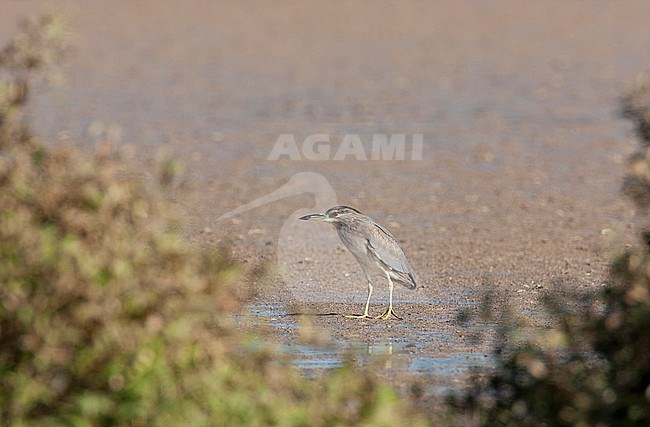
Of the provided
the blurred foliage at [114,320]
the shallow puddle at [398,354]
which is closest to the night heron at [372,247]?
the shallow puddle at [398,354]

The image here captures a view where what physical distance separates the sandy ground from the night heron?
20cm

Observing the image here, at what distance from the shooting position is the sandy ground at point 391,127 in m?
9.31

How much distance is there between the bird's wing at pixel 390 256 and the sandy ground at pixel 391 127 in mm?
175

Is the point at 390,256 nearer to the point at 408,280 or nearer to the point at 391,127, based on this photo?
the point at 408,280

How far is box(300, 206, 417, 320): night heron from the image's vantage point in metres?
8.61

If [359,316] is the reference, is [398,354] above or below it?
below

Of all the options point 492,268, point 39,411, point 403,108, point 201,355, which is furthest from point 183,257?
point 403,108

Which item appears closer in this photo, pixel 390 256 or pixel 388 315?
pixel 388 315

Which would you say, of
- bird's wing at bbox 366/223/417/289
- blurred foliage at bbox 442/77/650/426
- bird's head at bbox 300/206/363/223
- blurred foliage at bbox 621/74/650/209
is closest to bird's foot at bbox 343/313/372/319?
bird's wing at bbox 366/223/417/289

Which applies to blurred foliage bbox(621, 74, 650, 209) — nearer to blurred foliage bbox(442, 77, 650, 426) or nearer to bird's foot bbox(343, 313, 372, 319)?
blurred foliage bbox(442, 77, 650, 426)

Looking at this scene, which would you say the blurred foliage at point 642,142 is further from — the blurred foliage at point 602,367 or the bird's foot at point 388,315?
the bird's foot at point 388,315

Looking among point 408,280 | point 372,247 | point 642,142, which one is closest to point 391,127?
point 408,280

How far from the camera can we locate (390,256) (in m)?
8.61

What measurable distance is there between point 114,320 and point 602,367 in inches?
64.9
